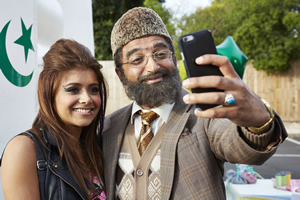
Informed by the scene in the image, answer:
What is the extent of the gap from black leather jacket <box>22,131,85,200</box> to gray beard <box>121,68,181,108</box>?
512mm

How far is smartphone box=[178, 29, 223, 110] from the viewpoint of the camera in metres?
0.91

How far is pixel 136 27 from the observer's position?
1.75 m

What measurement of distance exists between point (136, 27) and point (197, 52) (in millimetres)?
881

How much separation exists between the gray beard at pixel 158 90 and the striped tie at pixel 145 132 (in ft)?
0.18

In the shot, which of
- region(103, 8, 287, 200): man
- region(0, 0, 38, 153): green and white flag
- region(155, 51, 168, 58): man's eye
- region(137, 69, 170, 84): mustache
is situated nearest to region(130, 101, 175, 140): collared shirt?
region(103, 8, 287, 200): man

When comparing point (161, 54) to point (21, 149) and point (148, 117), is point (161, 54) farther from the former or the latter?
point (21, 149)

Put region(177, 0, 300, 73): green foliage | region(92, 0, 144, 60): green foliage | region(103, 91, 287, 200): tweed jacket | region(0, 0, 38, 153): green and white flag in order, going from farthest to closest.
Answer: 1. region(92, 0, 144, 60): green foliage
2. region(177, 0, 300, 73): green foliage
3. region(0, 0, 38, 153): green and white flag
4. region(103, 91, 287, 200): tweed jacket

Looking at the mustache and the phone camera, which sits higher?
the phone camera

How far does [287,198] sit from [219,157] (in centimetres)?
197

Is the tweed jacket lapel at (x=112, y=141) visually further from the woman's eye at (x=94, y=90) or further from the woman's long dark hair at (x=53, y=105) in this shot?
the woman's eye at (x=94, y=90)

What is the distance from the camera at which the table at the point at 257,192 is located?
298 cm

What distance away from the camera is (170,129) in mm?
1535

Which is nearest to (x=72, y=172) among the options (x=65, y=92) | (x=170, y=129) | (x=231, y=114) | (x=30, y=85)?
(x=65, y=92)

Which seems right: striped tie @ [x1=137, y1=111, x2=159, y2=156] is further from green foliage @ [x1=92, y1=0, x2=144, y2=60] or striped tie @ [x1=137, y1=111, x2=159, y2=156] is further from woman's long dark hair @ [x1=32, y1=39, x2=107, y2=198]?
green foliage @ [x1=92, y1=0, x2=144, y2=60]
